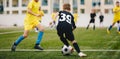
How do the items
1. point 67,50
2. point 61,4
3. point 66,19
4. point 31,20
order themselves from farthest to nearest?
point 61,4, point 31,20, point 67,50, point 66,19

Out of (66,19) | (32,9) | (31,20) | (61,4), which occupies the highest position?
(66,19)

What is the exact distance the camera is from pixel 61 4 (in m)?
93.3

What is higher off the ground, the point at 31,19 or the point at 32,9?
the point at 32,9

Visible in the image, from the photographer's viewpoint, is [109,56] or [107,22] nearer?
[109,56]

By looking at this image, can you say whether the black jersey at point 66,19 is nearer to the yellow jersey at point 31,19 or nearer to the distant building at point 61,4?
the yellow jersey at point 31,19

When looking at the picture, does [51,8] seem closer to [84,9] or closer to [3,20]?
[84,9]

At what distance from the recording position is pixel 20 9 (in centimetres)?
9681

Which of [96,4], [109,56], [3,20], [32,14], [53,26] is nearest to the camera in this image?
[109,56]

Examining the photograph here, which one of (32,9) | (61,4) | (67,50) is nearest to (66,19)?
(67,50)

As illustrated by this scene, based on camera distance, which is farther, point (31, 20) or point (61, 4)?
point (61, 4)

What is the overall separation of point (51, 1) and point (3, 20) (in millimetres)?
30891

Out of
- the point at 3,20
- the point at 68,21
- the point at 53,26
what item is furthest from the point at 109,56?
the point at 3,20

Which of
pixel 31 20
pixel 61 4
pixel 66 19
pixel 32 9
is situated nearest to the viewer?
pixel 66 19

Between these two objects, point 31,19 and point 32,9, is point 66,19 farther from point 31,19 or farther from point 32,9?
point 32,9
